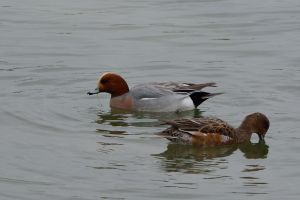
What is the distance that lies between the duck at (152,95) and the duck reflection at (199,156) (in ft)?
6.64

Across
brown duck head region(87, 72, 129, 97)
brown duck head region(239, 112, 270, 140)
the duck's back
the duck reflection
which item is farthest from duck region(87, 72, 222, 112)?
the duck reflection

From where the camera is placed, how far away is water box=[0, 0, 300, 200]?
11766mm

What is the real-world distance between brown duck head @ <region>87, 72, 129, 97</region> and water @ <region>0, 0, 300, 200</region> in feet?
0.89

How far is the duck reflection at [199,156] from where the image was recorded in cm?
1250

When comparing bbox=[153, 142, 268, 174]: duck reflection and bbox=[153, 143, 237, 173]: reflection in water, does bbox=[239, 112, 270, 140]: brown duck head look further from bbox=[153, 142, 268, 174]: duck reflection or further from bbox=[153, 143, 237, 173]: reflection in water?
bbox=[153, 143, 237, 173]: reflection in water

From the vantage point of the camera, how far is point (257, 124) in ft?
44.8

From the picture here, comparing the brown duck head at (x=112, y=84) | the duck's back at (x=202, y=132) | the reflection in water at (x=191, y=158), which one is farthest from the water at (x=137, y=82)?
the brown duck head at (x=112, y=84)

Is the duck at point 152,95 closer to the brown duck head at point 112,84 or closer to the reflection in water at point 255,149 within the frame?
the brown duck head at point 112,84

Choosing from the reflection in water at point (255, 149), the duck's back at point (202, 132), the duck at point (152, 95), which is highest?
the duck at point (152, 95)

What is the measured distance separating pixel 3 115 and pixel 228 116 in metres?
3.20

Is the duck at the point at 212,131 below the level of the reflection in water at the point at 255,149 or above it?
above

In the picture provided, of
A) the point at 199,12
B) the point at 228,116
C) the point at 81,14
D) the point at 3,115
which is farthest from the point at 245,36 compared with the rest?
the point at 3,115

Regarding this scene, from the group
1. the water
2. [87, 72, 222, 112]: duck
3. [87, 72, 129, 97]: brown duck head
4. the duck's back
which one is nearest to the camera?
the water

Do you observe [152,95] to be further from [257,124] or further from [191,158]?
[191,158]
